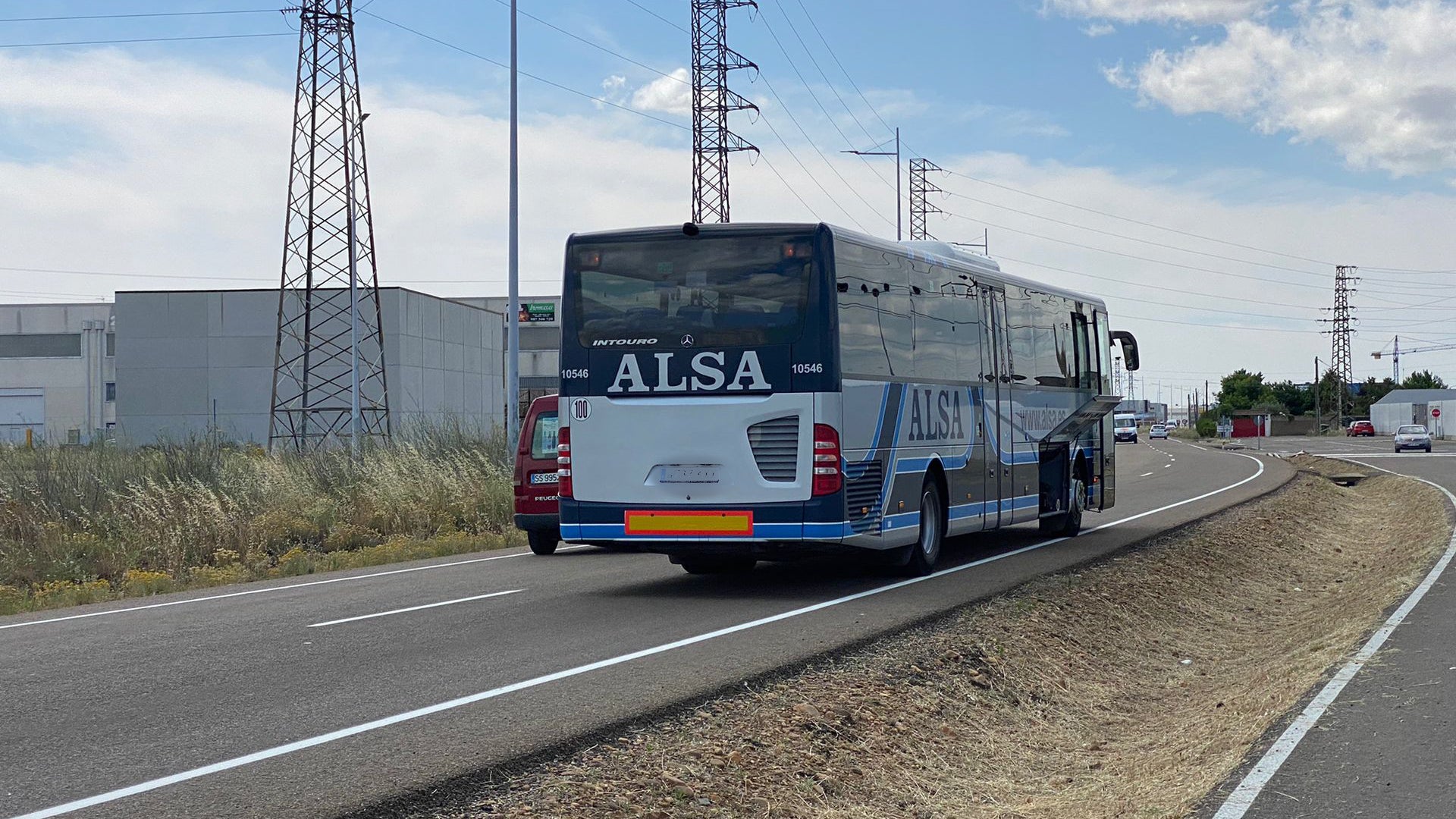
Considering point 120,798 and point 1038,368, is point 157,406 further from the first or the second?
point 120,798

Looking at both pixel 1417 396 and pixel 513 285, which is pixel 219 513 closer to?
pixel 513 285

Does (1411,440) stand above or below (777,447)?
below

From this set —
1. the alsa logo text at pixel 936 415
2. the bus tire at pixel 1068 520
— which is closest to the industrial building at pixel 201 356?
the bus tire at pixel 1068 520

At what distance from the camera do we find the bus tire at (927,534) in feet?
46.9

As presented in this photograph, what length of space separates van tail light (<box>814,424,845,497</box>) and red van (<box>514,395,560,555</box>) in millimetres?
6238

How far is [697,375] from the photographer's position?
1259 centimetres

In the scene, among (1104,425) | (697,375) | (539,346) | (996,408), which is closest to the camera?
(697,375)

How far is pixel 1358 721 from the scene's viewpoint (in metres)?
7.73

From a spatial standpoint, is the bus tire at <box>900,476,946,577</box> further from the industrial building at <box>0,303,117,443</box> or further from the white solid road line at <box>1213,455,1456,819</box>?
the industrial building at <box>0,303,117,443</box>

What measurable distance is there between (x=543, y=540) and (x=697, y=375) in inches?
249

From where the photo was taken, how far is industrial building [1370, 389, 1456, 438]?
4090 inches

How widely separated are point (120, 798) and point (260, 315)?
170 ft

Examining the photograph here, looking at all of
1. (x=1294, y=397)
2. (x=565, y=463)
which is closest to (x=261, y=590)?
(x=565, y=463)

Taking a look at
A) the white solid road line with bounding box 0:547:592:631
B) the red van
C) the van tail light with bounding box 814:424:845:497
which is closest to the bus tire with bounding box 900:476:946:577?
the van tail light with bounding box 814:424:845:497
